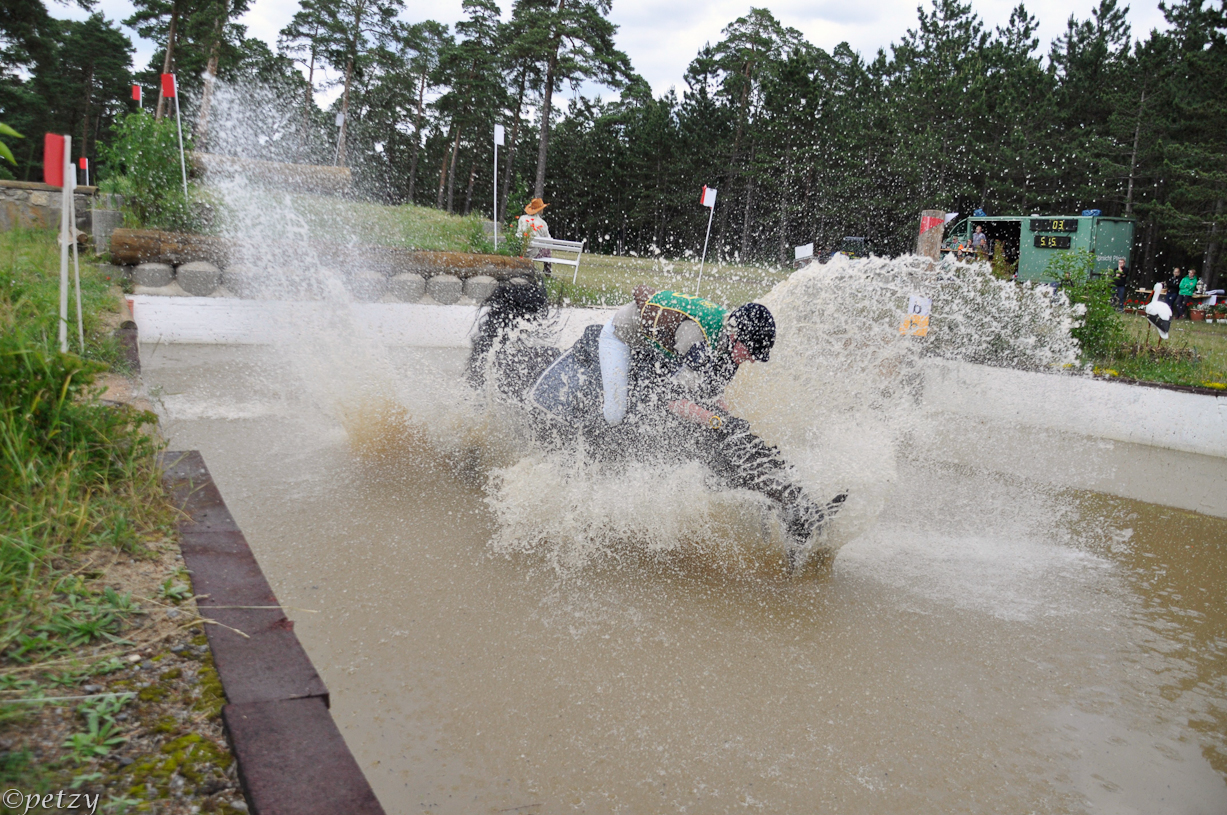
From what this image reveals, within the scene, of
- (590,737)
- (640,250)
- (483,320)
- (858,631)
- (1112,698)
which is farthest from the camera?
(640,250)

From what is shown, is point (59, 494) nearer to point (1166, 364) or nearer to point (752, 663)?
point (752, 663)

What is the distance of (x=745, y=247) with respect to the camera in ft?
129

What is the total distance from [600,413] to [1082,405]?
21.0 feet

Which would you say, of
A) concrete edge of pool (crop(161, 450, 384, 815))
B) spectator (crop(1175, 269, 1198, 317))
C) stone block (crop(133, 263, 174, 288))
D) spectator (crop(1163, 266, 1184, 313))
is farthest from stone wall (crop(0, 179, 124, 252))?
spectator (crop(1175, 269, 1198, 317))

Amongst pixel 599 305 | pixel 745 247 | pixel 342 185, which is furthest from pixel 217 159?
pixel 745 247

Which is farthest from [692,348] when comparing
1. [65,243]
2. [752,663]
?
[65,243]

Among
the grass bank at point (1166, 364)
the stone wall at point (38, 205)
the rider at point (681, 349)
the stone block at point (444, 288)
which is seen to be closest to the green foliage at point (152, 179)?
the stone wall at point (38, 205)

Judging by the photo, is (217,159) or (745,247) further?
(745,247)

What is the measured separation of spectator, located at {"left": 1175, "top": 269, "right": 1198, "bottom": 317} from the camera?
20.7 meters

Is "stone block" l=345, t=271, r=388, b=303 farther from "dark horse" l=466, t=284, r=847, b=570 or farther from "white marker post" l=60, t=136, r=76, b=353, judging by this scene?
"white marker post" l=60, t=136, r=76, b=353

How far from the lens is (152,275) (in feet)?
32.3

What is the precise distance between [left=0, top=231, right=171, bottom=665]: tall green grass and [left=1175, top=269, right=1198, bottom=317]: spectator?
24797mm

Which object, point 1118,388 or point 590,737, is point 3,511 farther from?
point 1118,388

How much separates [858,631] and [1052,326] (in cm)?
798
